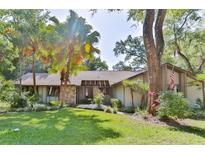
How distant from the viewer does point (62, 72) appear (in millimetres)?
6082

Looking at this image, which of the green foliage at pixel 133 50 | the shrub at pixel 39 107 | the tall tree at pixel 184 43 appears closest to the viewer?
the green foliage at pixel 133 50

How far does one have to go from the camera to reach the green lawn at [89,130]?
4.62 metres

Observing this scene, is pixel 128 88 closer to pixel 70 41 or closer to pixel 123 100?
pixel 123 100

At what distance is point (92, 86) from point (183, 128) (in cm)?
225

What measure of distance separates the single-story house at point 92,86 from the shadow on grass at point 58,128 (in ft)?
1.59

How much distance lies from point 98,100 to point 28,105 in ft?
7.43

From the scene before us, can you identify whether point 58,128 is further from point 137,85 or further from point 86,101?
point 137,85

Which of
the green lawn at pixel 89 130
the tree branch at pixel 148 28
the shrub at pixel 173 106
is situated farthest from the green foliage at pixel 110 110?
the tree branch at pixel 148 28

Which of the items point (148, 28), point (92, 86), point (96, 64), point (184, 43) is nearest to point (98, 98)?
point (92, 86)

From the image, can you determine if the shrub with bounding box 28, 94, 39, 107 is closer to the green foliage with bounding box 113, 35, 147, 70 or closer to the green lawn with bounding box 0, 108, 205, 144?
the green lawn with bounding box 0, 108, 205, 144

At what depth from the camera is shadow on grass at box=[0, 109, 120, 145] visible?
461cm

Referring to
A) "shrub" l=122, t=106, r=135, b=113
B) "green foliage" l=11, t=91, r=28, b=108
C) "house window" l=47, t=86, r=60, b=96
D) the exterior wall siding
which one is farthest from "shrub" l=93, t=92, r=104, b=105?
"green foliage" l=11, t=91, r=28, b=108

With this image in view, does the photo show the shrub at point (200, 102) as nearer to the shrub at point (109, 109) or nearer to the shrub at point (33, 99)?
the shrub at point (109, 109)

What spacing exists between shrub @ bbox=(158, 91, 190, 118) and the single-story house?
44cm
